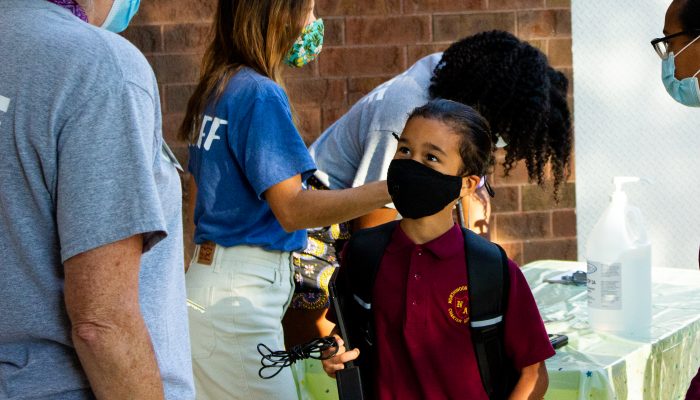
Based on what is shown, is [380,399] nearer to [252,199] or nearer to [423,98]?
[252,199]

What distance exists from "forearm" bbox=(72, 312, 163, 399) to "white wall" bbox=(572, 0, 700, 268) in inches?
143

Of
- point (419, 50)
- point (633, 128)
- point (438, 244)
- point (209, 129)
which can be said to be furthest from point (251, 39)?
point (633, 128)

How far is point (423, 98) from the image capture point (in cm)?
283

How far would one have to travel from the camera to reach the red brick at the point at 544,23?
4.45 m

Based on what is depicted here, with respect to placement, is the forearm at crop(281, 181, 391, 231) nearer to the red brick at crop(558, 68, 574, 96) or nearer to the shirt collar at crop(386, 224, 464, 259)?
the shirt collar at crop(386, 224, 464, 259)

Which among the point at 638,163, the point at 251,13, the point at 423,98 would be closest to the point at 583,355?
the point at 423,98

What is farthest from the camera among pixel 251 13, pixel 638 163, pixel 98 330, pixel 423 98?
pixel 638 163

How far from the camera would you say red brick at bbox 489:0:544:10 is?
4.42m

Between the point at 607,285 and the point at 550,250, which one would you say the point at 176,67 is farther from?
the point at 607,285

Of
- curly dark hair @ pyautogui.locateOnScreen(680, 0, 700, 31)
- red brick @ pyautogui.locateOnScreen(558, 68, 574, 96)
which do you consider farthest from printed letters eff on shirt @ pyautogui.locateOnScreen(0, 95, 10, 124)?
red brick @ pyautogui.locateOnScreen(558, 68, 574, 96)

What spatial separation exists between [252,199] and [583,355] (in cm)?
97

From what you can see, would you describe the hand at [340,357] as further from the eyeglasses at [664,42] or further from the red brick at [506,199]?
the red brick at [506,199]

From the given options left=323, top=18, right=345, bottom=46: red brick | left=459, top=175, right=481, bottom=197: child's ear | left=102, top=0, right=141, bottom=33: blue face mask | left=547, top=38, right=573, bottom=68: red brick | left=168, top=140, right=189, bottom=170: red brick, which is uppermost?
left=323, top=18, right=345, bottom=46: red brick

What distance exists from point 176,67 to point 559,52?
73.7 inches
